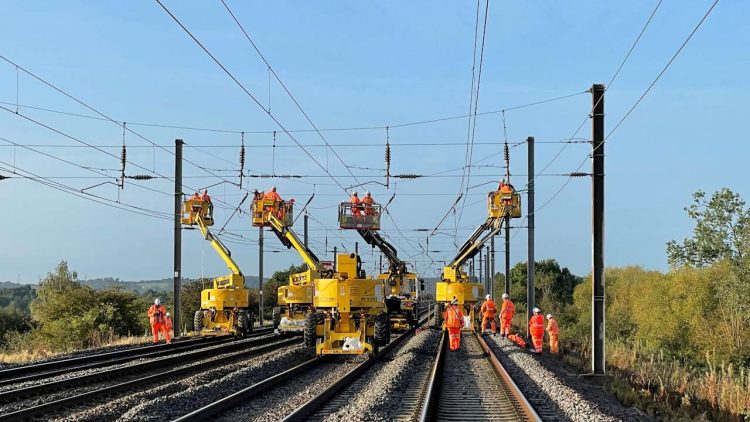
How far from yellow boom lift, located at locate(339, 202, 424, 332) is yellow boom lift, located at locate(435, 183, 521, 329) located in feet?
4.83

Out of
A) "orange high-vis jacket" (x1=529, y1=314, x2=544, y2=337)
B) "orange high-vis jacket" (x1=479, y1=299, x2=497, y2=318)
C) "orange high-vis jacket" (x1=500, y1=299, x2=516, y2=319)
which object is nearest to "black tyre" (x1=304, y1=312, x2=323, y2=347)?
"orange high-vis jacket" (x1=529, y1=314, x2=544, y2=337)

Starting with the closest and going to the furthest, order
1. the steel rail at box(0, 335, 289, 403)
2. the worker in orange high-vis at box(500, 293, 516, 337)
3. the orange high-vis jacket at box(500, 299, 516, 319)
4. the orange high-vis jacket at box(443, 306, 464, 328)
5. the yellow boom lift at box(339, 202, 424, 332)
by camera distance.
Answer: the steel rail at box(0, 335, 289, 403) < the orange high-vis jacket at box(443, 306, 464, 328) < the orange high-vis jacket at box(500, 299, 516, 319) < the worker in orange high-vis at box(500, 293, 516, 337) < the yellow boom lift at box(339, 202, 424, 332)

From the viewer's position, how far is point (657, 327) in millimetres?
59031

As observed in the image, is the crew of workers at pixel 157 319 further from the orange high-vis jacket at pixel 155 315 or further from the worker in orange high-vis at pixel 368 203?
the worker in orange high-vis at pixel 368 203

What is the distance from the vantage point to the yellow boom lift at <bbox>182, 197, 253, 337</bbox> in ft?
116

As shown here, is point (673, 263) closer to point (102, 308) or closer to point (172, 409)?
point (102, 308)

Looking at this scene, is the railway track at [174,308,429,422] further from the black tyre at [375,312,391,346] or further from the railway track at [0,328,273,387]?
the railway track at [0,328,273,387]

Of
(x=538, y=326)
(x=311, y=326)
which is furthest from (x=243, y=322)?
(x=538, y=326)

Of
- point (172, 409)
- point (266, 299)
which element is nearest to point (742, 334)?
point (172, 409)

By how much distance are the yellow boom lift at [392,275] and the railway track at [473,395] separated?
11968 mm

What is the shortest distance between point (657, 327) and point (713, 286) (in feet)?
18.4

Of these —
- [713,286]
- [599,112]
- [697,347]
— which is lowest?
[697,347]

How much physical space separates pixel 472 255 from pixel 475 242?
27.3 inches

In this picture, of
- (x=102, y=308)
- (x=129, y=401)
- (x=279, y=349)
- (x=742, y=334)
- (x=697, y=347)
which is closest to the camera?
(x=129, y=401)
